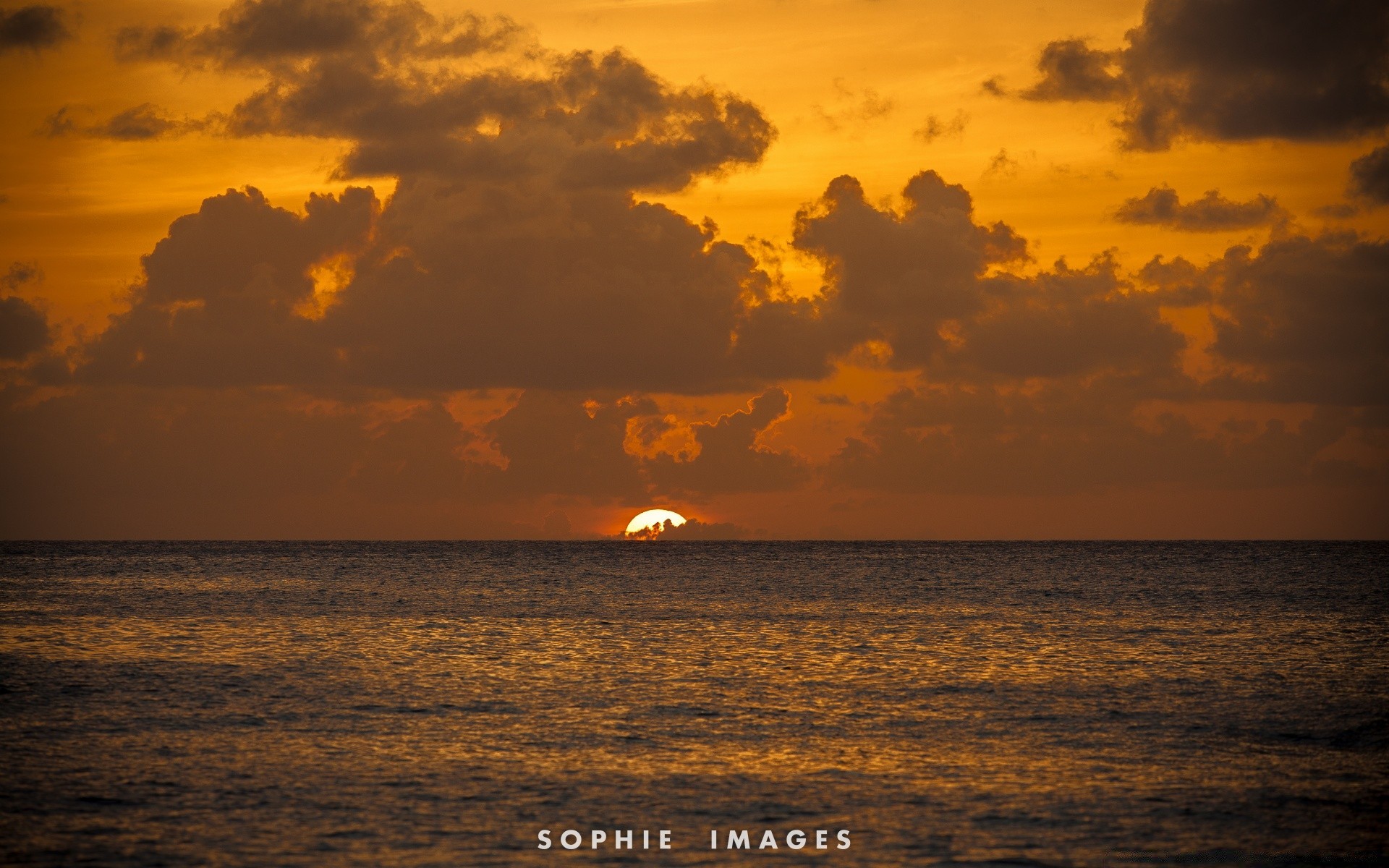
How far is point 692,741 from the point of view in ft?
126

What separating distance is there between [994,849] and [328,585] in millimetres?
121851

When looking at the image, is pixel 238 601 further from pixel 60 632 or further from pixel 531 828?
pixel 531 828

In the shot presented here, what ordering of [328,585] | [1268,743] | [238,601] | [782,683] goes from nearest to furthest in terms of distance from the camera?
[1268,743] < [782,683] < [238,601] < [328,585]

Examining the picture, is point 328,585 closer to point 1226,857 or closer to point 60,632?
point 60,632

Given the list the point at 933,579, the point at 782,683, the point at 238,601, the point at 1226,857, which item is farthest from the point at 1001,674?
the point at 933,579

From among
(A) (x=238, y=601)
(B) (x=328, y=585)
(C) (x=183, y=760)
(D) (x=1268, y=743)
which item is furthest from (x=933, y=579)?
(C) (x=183, y=760)

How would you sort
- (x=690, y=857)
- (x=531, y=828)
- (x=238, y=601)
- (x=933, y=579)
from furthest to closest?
(x=933, y=579)
(x=238, y=601)
(x=531, y=828)
(x=690, y=857)

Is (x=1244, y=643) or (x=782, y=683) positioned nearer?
(x=782, y=683)

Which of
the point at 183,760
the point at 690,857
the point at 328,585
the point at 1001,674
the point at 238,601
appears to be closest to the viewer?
the point at 690,857

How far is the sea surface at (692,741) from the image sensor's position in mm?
27406

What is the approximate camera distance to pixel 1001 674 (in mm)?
55281

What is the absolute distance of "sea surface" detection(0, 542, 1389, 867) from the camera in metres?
27.4

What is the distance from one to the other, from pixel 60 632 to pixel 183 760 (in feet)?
151

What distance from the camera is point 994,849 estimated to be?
26.5 m
